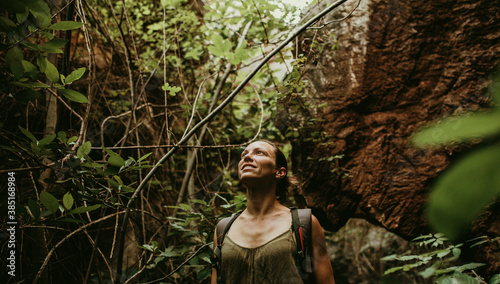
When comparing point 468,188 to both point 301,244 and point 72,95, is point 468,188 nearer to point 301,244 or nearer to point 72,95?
point 72,95

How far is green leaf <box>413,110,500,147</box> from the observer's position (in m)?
0.23

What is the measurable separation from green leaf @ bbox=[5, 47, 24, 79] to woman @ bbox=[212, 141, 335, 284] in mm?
1057

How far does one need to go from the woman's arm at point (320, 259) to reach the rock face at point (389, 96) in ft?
2.41

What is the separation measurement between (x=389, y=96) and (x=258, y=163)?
4.10 ft

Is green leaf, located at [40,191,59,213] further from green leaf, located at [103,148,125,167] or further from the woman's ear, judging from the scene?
the woman's ear

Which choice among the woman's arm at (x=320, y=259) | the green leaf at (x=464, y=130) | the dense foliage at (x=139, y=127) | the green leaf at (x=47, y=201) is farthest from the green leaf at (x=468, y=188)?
the woman's arm at (x=320, y=259)

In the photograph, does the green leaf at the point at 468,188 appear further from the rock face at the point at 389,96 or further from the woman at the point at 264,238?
the rock face at the point at 389,96

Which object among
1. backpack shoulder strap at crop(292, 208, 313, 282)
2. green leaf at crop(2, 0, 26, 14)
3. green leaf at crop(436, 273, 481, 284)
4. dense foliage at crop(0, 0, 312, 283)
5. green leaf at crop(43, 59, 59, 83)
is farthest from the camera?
dense foliage at crop(0, 0, 312, 283)

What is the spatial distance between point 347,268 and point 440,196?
4.61 meters

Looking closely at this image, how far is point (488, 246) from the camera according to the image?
1691 millimetres

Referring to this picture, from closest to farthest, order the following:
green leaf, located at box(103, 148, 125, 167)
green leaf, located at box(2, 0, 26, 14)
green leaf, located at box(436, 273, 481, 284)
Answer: green leaf, located at box(2, 0, 26, 14), green leaf, located at box(103, 148, 125, 167), green leaf, located at box(436, 273, 481, 284)

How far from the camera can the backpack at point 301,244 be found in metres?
1.37

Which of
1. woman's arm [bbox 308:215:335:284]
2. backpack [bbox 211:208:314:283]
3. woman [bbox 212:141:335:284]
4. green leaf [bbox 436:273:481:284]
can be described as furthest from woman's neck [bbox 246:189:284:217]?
green leaf [bbox 436:273:481:284]

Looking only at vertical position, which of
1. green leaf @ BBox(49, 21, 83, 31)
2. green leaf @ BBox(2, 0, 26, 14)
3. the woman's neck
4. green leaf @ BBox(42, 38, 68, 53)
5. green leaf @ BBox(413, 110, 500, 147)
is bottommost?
the woman's neck
